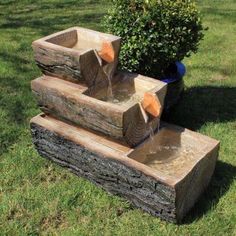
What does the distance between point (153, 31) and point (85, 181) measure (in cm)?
181

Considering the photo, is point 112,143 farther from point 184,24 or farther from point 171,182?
point 184,24

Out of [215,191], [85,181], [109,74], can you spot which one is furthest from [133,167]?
[109,74]

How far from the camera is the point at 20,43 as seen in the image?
26.7 ft

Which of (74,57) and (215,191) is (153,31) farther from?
(215,191)

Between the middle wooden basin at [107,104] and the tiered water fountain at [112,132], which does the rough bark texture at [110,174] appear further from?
the middle wooden basin at [107,104]

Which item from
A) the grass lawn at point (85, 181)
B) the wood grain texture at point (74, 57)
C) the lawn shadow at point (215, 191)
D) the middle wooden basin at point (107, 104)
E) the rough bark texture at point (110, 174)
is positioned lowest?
the grass lawn at point (85, 181)

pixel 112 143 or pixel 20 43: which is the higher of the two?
pixel 112 143

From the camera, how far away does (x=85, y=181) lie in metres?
4.62

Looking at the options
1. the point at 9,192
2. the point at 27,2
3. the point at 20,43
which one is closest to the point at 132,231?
the point at 9,192

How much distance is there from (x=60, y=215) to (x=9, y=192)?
652mm

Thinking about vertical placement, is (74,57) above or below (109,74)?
above

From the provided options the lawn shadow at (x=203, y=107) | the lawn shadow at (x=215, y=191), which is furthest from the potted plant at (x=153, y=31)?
the lawn shadow at (x=215, y=191)

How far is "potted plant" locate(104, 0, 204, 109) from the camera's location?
5.06 m

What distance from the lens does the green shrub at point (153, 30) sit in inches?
199
